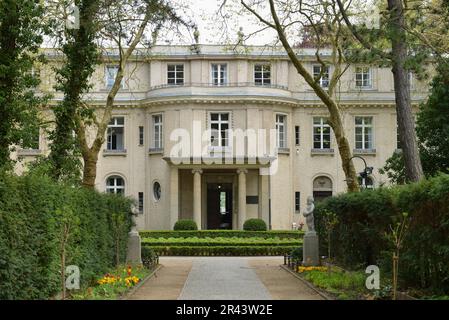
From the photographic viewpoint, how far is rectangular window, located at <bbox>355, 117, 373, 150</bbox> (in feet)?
162

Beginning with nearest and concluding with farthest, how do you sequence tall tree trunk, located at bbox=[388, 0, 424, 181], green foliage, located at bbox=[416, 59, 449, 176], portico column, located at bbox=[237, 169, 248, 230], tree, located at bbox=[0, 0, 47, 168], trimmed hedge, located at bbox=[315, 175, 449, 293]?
trimmed hedge, located at bbox=[315, 175, 449, 293], tree, located at bbox=[0, 0, 47, 168], tall tree trunk, located at bbox=[388, 0, 424, 181], green foliage, located at bbox=[416, 59, 449, 176], portico column, located at bbox=[237, 169, 248, 230]

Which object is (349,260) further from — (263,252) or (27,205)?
(263,252)

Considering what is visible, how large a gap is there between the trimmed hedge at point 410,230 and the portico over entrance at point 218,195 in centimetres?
2480

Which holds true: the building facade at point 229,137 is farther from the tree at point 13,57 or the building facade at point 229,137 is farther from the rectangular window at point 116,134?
the tree at point 13,57

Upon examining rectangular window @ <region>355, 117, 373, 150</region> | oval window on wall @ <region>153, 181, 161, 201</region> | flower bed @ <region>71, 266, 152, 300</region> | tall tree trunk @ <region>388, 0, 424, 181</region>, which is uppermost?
rectangular window @ <region>355, 117, 373, 150</region>

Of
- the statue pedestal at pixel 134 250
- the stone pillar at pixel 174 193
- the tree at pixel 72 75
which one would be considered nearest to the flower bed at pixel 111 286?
the statue pedestal at pixel 134 250

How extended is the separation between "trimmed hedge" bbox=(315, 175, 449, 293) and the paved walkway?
183 centimetres

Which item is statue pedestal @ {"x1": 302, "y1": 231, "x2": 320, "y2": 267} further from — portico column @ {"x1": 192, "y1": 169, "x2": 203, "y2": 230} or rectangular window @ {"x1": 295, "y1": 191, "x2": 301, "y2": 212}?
rectangular window @ {"x1": 295, "y1": 191, "x2": 301, "y2": 212}

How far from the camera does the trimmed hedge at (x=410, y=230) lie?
516 inches

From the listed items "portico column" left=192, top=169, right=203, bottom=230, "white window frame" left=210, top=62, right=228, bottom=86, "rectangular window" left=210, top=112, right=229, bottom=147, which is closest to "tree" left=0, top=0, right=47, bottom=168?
"portico column" left=192, top=169, right=203, bottom=230

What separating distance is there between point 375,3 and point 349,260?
36.1ft

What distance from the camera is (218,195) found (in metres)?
48.4

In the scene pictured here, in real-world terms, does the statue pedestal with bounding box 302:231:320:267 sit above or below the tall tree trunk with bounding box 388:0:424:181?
below

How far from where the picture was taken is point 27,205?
42.2 ft
